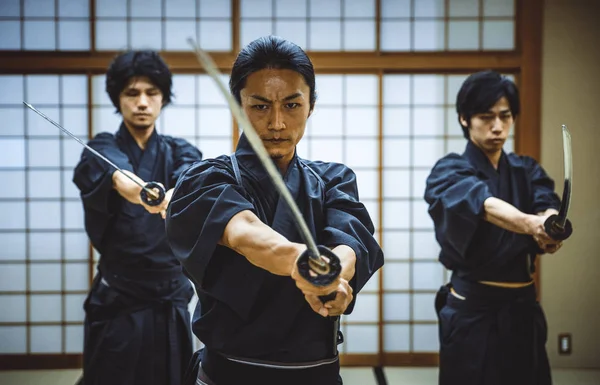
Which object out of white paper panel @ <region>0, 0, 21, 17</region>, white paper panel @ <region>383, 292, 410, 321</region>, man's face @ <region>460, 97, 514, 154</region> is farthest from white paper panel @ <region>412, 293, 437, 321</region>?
white paper panel @ <region>0, 0, 21, 17</region>

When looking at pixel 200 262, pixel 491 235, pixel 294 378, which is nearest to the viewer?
pixel 200 262

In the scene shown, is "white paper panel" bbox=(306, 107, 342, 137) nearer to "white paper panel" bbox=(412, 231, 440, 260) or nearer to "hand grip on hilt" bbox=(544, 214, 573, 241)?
"white paper panel" bbox=(412, 231, 440, 260)

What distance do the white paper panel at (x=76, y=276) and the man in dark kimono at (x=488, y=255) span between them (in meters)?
2.59

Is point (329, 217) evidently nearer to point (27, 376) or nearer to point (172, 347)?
point (172, 347)

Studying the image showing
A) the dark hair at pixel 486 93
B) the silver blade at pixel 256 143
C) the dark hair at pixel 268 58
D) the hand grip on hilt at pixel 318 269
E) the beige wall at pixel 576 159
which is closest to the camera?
the silver blade at pixel 256 143

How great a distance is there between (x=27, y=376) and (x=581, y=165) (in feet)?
13.1

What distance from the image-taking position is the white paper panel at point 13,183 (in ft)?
14.2

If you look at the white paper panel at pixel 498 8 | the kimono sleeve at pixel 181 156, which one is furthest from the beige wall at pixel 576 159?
the kimono sleeve at pixel 181 156

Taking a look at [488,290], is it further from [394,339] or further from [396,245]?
[394,339]

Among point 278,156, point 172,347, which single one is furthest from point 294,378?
point 172,347

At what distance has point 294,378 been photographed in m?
1.55

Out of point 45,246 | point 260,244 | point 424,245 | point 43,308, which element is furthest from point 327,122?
point 260,244

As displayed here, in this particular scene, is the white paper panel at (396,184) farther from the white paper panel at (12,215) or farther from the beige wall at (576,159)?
the white paper panel at (12,215)

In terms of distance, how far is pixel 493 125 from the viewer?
2.90 metres
